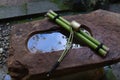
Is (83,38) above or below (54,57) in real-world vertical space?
above

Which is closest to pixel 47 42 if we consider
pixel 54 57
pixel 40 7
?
pixel 54 57

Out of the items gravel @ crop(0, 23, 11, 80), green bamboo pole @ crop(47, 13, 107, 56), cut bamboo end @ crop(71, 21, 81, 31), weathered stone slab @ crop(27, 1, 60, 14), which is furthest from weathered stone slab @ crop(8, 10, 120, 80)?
weathered stone slab @ crop(27, 1, 60, 14)

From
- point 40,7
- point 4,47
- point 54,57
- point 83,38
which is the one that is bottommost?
point 4,47

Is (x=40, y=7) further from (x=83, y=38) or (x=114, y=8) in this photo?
(x=83, y=38)

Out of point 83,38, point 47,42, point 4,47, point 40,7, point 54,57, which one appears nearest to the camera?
point 54,57

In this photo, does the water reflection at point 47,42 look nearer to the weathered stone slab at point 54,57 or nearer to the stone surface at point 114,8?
the weathered stone slab at point 54,57

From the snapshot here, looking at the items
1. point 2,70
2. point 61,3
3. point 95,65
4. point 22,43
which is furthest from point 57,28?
point 61,3

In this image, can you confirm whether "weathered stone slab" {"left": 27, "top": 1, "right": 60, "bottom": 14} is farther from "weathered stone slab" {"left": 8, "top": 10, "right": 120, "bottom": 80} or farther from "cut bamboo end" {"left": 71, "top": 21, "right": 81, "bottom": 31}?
"cut bamboo end" {"left": 71, "top": 21, "right": 81, "bottom": 31}

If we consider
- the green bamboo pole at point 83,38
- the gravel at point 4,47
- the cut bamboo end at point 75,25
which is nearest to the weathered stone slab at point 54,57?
the green bamboo pole at point 83,38
